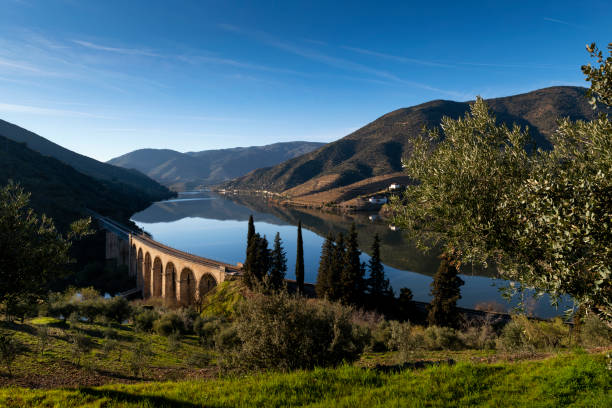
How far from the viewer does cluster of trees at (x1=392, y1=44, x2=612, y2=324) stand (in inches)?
205

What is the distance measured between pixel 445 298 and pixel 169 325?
2338 centimetres

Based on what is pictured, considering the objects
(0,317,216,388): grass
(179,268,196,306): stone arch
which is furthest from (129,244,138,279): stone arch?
(0,317,216,388): grass

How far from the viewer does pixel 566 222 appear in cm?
497

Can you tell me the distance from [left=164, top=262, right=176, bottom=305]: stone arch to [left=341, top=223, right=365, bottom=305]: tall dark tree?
29501 mm

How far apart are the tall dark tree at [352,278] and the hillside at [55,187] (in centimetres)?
7234

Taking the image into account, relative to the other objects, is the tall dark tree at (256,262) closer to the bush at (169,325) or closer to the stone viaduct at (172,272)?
the stone viaduct at (172,272)

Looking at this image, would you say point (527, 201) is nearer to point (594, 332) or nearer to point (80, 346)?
point (594, 332)

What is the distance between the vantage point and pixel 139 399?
6.25 metres

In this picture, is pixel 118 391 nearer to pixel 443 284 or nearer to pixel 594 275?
pixel 594 275

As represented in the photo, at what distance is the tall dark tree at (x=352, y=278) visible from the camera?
3391 centimetres

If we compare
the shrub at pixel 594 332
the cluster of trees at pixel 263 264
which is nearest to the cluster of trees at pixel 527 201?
the shrub at pixel 594 332

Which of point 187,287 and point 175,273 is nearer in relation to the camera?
point 187,287

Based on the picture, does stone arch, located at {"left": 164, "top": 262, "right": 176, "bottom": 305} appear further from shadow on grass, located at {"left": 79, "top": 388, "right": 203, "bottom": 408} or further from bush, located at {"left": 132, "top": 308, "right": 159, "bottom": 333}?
shadow on grass, located at {"left": 79, "top": 388, "right": 203, "bottom": 408}

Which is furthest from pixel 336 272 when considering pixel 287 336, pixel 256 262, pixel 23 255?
pixel 23 255
